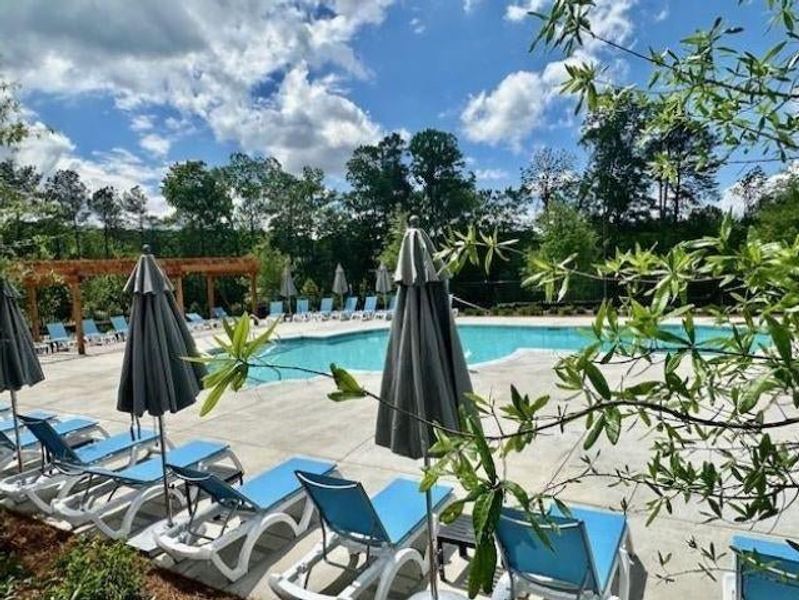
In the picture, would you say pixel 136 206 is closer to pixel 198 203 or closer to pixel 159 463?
pixel 198 203

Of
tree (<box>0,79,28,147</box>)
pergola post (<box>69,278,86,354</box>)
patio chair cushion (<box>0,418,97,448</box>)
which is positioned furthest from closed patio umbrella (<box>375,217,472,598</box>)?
pergola post (<box>69,278,86,354</box>)

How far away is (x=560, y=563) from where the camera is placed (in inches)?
127

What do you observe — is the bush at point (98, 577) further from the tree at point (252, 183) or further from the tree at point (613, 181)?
the tree at point (252, 183)

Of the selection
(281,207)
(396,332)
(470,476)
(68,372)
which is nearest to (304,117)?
(281,207)

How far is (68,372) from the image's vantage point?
13.4 meters

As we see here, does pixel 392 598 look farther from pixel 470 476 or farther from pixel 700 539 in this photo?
pixel 470 476

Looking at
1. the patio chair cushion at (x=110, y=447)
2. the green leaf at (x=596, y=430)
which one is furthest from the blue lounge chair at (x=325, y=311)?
the green leaf at (x=596, y=430)

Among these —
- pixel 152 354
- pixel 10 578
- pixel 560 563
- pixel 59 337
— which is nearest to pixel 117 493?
pixel 152 354

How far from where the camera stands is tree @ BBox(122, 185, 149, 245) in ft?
137

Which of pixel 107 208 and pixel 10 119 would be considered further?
pixel 107 208

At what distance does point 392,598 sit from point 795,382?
3.67 meters

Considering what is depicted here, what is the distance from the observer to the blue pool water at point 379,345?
15.7 metres

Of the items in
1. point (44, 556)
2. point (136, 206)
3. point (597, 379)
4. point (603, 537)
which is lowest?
point (44, 556)

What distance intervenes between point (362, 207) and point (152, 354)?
1368 inches
